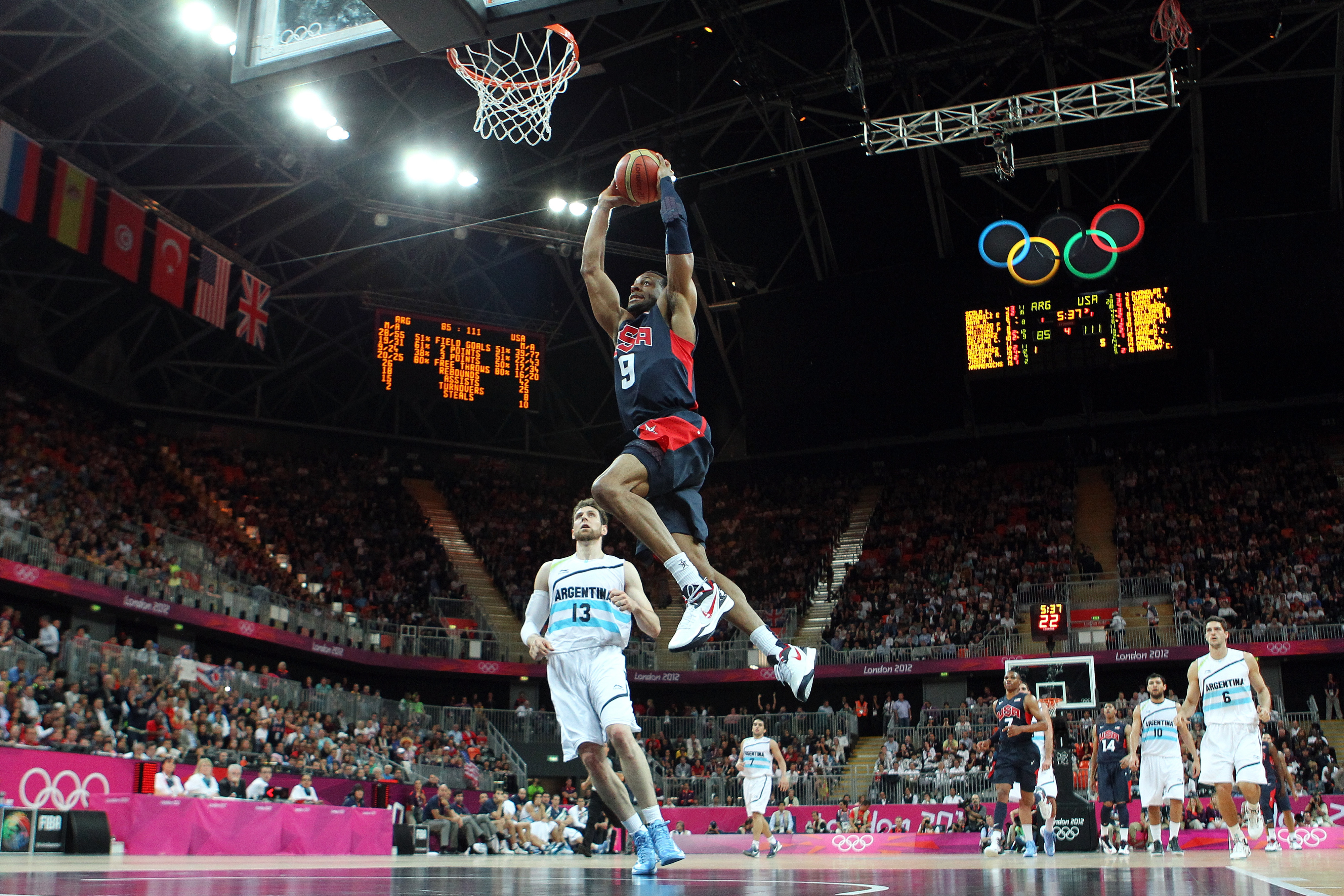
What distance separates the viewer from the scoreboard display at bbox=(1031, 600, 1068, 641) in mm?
29594

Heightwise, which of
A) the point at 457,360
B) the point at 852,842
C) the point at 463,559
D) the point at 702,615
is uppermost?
the point at 457,360

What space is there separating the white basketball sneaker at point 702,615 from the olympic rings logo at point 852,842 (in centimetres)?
1422

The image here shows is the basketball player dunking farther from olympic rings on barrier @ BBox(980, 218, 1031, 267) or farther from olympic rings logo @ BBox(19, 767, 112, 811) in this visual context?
olympic rings on barrier @ BBox(980, 218, 1031, 267)

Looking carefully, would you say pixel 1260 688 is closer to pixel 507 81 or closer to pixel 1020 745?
pixel 1020 745

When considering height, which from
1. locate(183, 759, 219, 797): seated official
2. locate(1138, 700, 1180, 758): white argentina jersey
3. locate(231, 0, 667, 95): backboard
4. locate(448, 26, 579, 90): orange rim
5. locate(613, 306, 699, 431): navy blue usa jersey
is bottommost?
locate(183, 759, 219, 797): seated official

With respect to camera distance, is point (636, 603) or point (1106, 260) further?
point (1106, 260)

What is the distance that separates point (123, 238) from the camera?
23.7 m

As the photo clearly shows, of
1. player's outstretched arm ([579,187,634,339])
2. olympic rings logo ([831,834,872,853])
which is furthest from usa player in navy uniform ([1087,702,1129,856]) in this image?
player's outstretched arm ([579,187,634,339])

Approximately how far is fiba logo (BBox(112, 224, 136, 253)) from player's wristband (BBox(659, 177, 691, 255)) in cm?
2005

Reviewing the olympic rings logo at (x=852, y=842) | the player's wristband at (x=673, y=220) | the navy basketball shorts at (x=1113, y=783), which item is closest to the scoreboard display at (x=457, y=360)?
the olympic rings logo at (x=852, y=842)

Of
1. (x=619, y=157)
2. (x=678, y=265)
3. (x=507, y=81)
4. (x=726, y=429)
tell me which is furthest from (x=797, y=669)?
A: (x=726, y=429)

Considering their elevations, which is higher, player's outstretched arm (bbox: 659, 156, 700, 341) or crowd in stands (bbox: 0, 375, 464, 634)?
crowd in stands (bbox: 0, 375, 464, 634)

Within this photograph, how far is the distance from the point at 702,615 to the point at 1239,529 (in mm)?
28368

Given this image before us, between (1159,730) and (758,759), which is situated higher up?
(1159,730)
